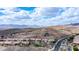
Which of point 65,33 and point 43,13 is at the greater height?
point 43,13

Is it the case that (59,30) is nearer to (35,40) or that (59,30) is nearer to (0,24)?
(35,40)

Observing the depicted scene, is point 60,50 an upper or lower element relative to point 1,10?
lower

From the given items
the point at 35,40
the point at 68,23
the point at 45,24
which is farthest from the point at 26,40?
the point at 68,23
